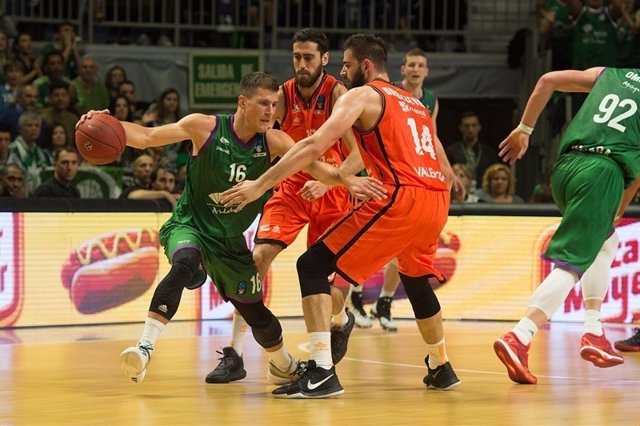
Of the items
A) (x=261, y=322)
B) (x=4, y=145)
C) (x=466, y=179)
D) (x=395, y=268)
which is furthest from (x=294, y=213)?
(x=4, y=145)

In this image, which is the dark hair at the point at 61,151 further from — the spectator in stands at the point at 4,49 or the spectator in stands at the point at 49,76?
the spectator in stands at the point at 4,49

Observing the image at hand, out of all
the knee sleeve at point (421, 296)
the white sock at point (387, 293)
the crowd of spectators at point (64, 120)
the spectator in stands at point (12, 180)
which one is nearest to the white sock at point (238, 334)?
the knee sleeve at point (421, 296)

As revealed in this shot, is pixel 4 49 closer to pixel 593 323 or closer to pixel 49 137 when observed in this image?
pixel 49 137

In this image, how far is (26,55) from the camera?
1477 cm

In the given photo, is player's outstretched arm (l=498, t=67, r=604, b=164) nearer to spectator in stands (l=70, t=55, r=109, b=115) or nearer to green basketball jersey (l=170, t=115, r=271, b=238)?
green basketball jersey (l=170, t=115, r=271, b=238)

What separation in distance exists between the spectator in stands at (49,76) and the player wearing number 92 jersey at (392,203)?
26.1ft

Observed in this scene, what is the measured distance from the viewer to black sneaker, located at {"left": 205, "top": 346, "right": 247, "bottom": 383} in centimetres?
775

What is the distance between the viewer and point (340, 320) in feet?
28.0

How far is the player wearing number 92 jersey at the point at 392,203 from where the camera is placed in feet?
23.2

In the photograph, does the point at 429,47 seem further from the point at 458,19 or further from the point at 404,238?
the point at 404,238

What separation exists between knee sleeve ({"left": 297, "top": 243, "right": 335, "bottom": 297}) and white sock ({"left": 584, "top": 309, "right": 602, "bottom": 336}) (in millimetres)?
2009

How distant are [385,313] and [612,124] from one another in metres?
3.78

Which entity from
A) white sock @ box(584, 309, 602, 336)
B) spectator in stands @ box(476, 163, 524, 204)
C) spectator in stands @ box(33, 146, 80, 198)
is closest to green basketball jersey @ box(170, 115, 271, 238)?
white sock @ box(584, 309, 602, 336)

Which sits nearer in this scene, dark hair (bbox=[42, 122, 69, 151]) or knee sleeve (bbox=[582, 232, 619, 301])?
knee sleeve (bbox=[582, 232, 619, 301])
